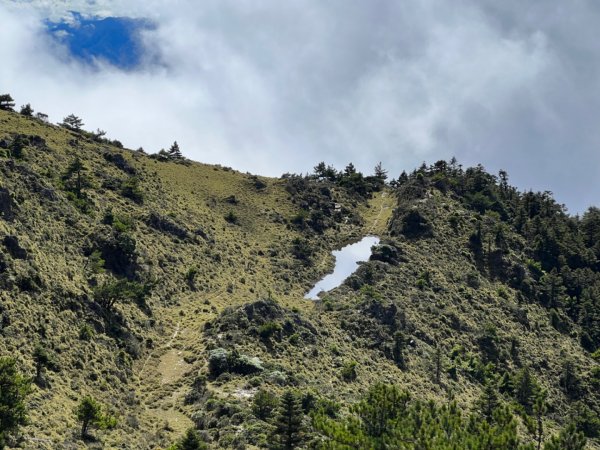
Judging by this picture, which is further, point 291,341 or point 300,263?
point 300,263

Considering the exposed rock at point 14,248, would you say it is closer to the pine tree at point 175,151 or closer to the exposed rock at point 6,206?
the exposed rock at point 6,206

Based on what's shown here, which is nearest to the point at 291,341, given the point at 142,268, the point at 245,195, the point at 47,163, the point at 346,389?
the point at 346,389

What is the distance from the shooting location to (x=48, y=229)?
79438mm

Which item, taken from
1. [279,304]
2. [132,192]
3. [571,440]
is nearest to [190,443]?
[571,440]

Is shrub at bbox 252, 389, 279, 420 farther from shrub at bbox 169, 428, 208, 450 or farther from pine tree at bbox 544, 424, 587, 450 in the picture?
pine tree at bbox 544, 424, 587, 450

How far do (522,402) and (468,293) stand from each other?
99.4ft

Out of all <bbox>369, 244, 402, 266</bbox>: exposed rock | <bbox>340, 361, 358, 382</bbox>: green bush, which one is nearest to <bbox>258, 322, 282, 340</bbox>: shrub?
<bbox>340, 361, 358, 382</bbox>: green bush

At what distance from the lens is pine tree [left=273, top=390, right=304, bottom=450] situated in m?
44.5

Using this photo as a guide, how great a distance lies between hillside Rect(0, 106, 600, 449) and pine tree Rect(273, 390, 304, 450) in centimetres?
58

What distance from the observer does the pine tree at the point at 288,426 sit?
4447 cm

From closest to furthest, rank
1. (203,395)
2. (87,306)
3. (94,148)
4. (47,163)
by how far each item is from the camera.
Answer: (203,395), (87,306), (47,163), (94,148)

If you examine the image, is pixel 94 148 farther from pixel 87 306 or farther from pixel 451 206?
pixel 451 206

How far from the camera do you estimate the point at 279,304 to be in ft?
295

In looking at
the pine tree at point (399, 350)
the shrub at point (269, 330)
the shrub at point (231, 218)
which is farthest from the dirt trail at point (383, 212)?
the shrub at point (269, 330)
